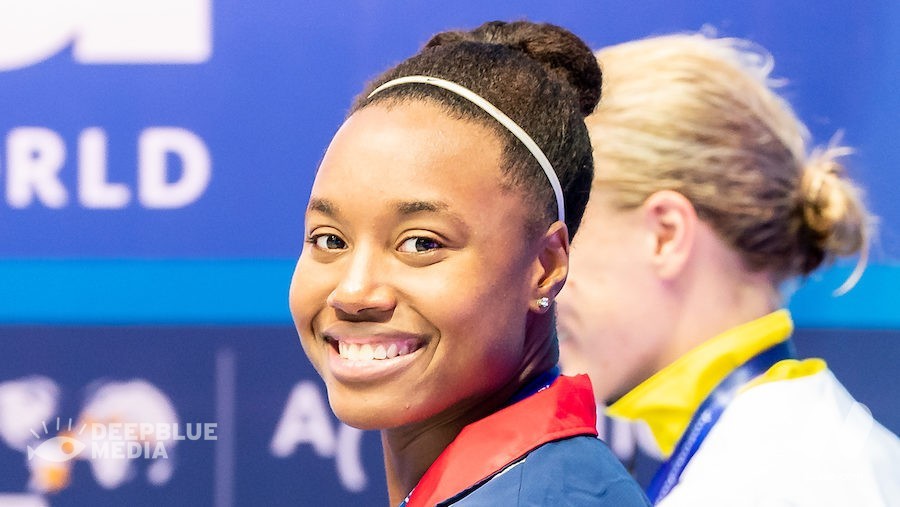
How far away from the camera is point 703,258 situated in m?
1.94

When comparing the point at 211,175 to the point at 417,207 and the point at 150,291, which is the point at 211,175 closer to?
the point at 150,291

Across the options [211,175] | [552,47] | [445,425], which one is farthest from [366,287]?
[211,175]

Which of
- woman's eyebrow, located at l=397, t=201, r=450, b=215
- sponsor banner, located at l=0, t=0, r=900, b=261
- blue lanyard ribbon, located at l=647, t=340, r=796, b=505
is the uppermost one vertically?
sponsor banner, located at l=0, t=0, r=900, b=261

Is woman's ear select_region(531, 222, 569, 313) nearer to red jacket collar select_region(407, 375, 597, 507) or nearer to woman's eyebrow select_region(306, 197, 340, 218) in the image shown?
red jacket collar select_region(407, 375, 597, 507)

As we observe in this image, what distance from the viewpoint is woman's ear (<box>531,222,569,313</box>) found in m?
1.07

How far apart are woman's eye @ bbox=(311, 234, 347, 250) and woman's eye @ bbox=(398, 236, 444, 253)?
0.07 metres

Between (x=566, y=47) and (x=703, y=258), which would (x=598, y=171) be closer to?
(x=703, y=258)

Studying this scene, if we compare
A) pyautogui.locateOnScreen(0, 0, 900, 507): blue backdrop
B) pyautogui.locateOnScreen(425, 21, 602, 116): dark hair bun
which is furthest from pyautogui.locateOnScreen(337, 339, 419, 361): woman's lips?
pyautogui.locateOnScreen(0, 0, 900, 507): blue backdrop

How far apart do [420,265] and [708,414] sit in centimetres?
92

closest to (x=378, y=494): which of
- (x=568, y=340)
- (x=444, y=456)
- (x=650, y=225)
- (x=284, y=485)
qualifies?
(x=284, y=485)

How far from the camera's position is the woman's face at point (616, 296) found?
197cm

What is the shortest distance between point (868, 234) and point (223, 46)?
1.19m

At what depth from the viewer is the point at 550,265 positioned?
1.08 m

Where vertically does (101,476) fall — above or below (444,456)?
above
